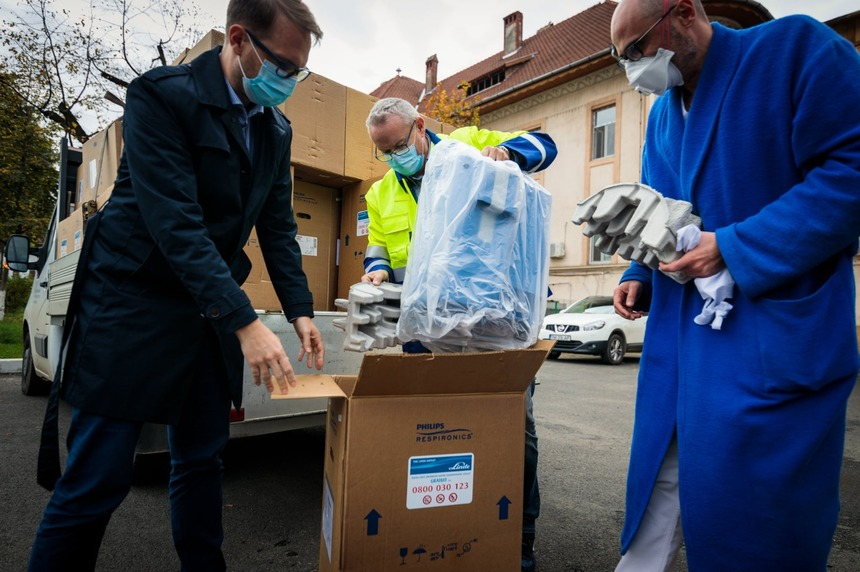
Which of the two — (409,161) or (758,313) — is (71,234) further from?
(758,313)

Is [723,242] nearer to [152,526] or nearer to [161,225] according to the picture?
[161,225]

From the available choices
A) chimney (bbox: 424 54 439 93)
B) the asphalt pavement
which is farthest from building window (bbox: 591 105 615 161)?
the asphalt pavement

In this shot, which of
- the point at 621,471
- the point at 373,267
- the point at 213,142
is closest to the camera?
the point at 213,142

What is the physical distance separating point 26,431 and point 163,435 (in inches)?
101

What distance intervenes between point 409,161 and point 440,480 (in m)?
1.24

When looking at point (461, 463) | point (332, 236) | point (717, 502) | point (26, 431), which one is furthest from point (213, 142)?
point (26, 431)

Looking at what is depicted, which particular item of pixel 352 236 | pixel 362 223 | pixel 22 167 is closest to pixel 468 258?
pixel 362 223

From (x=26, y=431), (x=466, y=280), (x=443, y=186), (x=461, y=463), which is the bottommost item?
(x=26, y=431)

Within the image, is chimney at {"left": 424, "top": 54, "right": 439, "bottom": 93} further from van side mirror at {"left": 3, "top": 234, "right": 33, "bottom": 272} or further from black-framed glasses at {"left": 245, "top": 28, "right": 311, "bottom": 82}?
black-framed glasses at {"left": 245, "top": 28, "right": 311, "bottom": 82}

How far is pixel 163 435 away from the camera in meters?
2.26

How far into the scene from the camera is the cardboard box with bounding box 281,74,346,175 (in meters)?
3.06

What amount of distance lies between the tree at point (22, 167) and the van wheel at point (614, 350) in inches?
544

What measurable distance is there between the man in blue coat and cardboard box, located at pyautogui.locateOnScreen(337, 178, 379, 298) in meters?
2.36

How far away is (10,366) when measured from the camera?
7.33m
